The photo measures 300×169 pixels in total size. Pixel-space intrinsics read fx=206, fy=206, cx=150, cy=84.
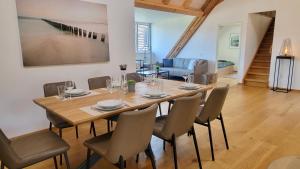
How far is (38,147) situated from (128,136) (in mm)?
812

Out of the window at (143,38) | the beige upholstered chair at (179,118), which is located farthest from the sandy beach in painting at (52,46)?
the window at (143,38)

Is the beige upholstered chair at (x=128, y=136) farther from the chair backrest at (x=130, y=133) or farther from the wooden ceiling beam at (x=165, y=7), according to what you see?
the wooden ceiling beam at (x=165, y=7)

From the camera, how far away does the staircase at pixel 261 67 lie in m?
6.52

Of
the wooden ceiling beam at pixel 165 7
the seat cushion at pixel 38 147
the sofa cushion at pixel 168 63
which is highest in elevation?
the wooden ceiling beam at pixel 165 7

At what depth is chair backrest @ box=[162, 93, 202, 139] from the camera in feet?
5.78

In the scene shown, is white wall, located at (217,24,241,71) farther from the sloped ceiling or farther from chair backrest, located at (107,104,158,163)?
chair backrest, located at (107,104,158,163)

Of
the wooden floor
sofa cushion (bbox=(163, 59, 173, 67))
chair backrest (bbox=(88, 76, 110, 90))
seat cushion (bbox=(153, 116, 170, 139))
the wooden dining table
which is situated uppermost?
sofa cushion (bbox=(163, 59, 173, 67))

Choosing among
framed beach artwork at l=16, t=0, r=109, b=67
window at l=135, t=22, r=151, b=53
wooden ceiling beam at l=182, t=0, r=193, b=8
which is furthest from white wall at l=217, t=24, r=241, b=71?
framed beach artwork at l=16, t=0, r=109, b=67

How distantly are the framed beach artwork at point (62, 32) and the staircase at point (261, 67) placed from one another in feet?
16.5

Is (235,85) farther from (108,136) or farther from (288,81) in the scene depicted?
(108,136)

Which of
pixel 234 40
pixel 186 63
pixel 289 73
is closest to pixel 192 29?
pixel 186 63

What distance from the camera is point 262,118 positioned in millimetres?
3621

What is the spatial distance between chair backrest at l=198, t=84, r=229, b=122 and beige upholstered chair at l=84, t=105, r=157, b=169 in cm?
79

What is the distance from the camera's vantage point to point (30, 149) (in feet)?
5.49
